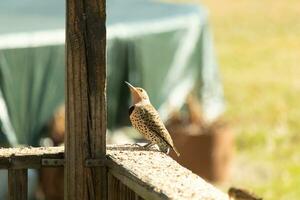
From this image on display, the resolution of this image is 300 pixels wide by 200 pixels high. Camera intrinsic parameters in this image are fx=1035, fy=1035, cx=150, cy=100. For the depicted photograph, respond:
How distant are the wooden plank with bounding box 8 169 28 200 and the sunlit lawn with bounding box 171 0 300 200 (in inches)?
286

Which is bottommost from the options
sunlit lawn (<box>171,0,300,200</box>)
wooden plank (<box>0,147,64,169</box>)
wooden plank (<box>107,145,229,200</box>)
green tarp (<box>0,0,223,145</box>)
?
sunlit lawn (<box>171,0,300,200</box>)

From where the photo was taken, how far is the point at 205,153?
11945mm

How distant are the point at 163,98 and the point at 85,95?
8816 millimetres

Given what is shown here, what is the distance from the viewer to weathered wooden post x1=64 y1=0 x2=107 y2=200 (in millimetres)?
3973

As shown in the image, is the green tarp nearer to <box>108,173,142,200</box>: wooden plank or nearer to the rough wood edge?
<box>108,173,142,200</box>: wooden plank

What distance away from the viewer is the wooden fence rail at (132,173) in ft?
11.0

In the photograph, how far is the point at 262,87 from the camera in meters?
18.1

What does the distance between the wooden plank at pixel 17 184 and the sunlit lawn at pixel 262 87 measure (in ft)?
23.9

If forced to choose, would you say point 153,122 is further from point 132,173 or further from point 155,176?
point 155,176

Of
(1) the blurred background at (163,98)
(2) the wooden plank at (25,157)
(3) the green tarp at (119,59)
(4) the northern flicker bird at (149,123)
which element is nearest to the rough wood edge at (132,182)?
(2) the wooden plank at (25,157)

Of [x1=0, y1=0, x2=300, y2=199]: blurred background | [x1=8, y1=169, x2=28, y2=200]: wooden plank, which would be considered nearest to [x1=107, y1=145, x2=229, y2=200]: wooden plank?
[x1=8, y1=169, x2=28, y2=200]: wooden plank

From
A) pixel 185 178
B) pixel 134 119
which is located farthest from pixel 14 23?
pixel 185 178

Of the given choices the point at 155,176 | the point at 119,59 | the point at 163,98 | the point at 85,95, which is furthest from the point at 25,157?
the point at 163,98

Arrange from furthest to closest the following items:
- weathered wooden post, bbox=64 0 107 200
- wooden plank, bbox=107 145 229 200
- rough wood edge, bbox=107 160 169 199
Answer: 1. weathered wooden post, bbox=64 0 107 200
2. rough wood edge, bbox=107 160 169 199
3. wooden plank, bbox=107 145 229 200
